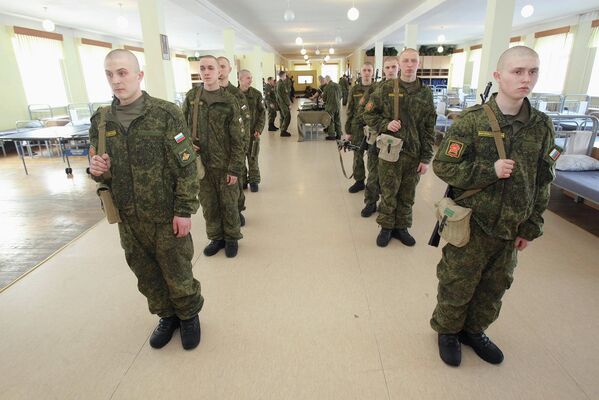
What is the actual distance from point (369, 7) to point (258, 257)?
8797 millimetres

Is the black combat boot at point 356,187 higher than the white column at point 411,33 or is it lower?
lower

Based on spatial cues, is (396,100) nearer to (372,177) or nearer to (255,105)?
(372,177)

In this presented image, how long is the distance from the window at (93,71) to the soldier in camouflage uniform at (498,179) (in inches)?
511

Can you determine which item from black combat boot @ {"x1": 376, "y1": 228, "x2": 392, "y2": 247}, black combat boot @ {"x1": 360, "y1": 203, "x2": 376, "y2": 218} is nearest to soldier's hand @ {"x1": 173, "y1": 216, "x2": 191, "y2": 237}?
black combat boot @ {"x1": 376, "y1": 228, "x2": 392, "y2": 247}

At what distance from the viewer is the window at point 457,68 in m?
20.1

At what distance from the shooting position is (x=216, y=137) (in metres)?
2.80

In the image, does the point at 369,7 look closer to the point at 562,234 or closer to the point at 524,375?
the point at 562,234

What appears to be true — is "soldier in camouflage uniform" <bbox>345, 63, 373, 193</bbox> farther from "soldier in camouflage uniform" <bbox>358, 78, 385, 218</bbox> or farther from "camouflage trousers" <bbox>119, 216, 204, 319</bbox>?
"camouflage trousers" <bbox>119, 216, 204, 319</bbox>

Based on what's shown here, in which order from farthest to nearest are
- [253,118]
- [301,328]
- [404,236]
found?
[253,118], [404,236], [301,328]

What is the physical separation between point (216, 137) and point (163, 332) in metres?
1.45

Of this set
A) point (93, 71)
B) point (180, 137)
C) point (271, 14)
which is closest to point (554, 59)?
point (271, 14)

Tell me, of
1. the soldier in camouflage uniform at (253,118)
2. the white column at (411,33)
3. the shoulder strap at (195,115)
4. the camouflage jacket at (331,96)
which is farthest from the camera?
the white column at (411,33)

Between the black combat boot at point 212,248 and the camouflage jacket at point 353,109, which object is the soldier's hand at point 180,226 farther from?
the camouflage jacket at point 353,109

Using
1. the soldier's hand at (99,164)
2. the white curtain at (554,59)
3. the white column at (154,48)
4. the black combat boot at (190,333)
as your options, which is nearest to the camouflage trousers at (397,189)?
the black combat boot at (190,333)
